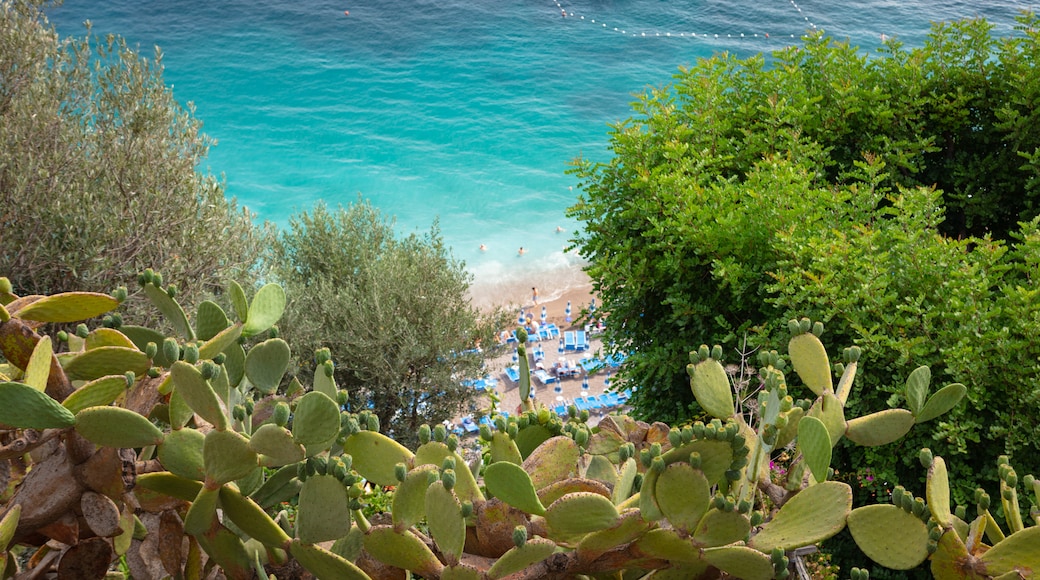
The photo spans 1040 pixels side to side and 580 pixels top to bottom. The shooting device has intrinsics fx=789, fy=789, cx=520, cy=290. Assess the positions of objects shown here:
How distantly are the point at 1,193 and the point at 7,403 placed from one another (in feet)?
24.8

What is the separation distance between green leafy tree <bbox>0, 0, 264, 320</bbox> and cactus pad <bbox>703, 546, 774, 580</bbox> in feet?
25.0

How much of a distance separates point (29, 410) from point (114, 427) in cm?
12

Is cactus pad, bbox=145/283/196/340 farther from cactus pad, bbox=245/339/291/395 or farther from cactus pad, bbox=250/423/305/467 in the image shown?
cactus pad, bbox=250/423/305/467

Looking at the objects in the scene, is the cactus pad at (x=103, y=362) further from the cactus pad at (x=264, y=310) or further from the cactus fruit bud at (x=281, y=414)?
the cactus fruit bud at (x=281, y=414)

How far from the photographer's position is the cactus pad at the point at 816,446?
4.00ft

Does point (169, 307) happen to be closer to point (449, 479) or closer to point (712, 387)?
point (449, 479)

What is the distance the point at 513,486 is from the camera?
3.69 ft

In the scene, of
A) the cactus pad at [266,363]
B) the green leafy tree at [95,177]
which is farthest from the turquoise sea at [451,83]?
the cactus pad at [266,363]

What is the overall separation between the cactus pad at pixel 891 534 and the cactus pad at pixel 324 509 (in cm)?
80

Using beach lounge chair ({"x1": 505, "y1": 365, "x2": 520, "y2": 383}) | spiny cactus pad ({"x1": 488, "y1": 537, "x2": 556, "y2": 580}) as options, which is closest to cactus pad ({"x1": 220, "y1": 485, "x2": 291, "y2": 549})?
spiny cactus pad ({"x1": 488, "y1": 537, "x2": 556, "y2": 580})

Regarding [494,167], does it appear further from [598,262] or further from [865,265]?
[865,265]

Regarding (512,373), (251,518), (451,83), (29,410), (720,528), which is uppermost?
(29,410)

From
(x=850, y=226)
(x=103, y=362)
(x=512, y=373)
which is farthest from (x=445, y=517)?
(x=512, y=373)

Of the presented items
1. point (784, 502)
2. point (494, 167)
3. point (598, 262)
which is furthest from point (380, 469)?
point (494, 167)
